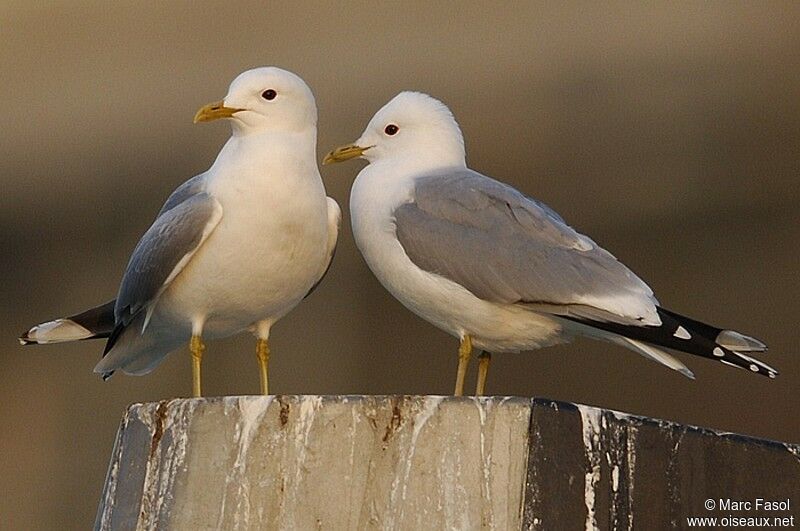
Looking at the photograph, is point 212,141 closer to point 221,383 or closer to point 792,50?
point 221,383

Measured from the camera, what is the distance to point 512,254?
4734 millimetres

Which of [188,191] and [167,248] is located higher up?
[188,191]

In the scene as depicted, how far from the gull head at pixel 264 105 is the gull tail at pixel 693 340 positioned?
996 millimetres

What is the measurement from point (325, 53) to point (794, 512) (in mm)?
6802

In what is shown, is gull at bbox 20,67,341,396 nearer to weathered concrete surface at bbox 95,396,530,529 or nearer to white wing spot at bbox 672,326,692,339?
white wing spot at bbox 672,326,692,339

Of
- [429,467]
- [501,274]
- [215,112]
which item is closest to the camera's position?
[429,467]

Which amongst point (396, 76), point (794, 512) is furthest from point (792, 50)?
point (794, 512)

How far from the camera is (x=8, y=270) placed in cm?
1173

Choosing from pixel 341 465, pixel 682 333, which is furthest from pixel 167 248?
pixel 341 465

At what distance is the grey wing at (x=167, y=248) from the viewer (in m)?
4.81

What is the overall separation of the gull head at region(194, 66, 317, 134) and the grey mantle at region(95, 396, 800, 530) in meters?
1.44

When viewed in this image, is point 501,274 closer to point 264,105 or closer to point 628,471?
point 264,105

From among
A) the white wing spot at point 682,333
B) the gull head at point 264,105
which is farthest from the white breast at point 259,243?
the white wing spot at point 682,333

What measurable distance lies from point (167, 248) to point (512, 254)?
35.0 inches
